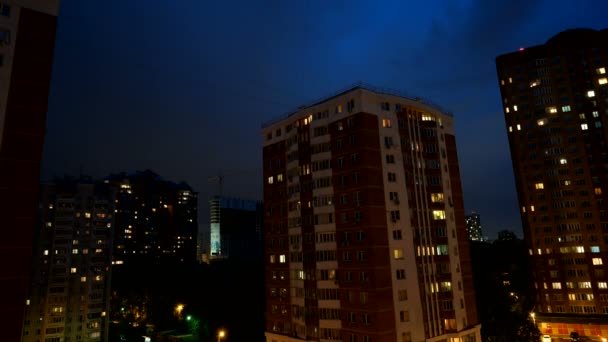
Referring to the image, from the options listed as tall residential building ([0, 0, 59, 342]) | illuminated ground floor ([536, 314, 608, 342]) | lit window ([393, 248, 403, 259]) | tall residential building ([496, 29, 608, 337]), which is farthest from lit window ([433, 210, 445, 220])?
illuminated ground floor ([536, 314, 608, 342])

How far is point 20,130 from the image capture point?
28.3 m

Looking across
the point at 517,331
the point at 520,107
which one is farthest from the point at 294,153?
the point at 520,107

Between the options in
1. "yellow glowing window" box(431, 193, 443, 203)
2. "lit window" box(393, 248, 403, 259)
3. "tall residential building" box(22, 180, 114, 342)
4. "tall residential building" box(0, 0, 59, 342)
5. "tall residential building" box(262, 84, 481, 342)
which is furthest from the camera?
"tall residential building" box(22, 180, 114, 342)

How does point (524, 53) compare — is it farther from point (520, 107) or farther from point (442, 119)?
point (442, 119)

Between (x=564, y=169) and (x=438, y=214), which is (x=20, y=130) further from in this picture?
(x=564, y=169)

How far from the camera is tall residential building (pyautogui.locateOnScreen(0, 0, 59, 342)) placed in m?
26.5

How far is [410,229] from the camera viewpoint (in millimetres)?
52969

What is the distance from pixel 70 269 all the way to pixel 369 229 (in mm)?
81170

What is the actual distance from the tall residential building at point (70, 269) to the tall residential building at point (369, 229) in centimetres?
6005

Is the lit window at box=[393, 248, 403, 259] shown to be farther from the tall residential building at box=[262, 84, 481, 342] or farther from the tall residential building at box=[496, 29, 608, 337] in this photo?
the tall residential building at box=[496, 29, 608, 337]

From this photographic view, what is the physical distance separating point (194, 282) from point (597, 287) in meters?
111

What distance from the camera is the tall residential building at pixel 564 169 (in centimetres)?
8169

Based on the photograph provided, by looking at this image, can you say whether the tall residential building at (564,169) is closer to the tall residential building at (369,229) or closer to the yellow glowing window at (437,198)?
the tall residential building at (369,229)

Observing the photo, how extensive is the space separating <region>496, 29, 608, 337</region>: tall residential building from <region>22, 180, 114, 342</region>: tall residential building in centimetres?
10669
